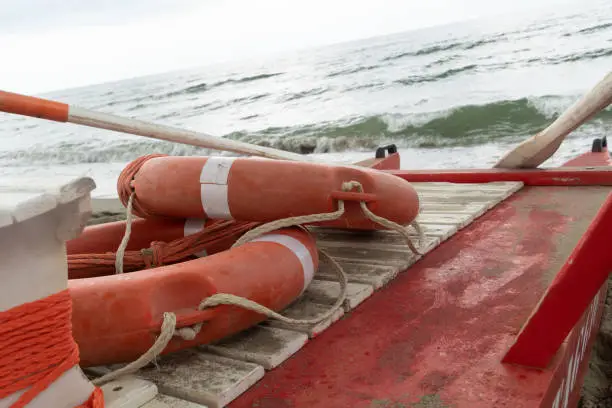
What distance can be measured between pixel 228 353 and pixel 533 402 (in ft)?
2.30

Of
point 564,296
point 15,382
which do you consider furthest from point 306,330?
point 15,382

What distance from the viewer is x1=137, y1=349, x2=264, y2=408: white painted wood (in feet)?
4.02

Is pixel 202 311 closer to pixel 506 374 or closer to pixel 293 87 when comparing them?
pixel 506 374

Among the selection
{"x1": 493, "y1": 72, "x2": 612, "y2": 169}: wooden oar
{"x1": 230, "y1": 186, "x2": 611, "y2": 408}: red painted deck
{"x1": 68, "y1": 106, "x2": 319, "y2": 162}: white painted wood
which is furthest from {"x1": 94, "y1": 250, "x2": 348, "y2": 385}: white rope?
{"x1": 493, "y1": 72, "x2": 612, "y2": 169}: wooden oar

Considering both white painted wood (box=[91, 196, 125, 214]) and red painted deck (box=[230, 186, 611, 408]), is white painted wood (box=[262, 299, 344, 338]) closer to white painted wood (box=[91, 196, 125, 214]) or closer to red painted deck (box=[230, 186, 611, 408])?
red painted deck (box=[230, 186, 611, 408])

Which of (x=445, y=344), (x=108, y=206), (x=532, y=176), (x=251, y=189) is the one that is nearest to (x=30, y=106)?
(x=251, y=189)

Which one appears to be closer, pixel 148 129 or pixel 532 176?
pixel 148 129

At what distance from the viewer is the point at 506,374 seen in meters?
1.27

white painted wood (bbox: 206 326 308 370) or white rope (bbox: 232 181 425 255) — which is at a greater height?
white rope (bbox: 232 181 425 255)

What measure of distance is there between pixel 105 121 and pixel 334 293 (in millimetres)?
992

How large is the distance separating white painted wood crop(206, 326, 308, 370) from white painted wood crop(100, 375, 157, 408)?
0.23 m

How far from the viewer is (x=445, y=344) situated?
4.74 feet

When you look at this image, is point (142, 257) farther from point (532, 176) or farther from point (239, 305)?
A: point (532, 176)

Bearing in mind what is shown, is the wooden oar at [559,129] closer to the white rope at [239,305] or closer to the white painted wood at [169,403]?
the white rope at [239,305]
